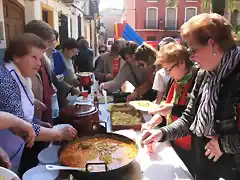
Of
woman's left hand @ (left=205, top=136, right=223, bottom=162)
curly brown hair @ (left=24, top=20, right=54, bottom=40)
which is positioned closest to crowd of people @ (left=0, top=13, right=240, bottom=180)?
woman's left hand @ (left=205, top=136, right=223, bottom=162)

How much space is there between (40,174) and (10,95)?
0.42 meters

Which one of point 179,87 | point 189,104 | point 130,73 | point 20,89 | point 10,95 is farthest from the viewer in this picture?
point 130,73

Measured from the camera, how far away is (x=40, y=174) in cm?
121

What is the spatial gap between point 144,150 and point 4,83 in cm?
87

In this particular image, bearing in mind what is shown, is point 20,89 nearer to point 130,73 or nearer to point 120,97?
point 120,97

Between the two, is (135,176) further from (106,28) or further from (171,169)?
(106,28)

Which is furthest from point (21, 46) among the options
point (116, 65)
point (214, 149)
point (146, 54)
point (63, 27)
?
point (63, 27)

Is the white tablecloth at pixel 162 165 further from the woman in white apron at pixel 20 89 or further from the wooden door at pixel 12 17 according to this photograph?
the wooden door at pixel 12 17

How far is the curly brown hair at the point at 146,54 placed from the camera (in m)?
2.66

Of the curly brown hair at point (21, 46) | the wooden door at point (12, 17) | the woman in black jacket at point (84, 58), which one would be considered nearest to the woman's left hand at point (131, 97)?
the curly brown hair at point (21, 46)

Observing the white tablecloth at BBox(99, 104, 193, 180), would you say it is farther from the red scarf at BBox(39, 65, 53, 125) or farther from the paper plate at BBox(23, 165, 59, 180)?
the red scarf at BBox(39, 65, 53, 125)

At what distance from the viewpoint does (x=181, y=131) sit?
60.5 inches

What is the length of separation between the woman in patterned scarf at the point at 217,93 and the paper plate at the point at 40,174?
1.66 ft

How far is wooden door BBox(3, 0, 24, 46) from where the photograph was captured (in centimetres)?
423
